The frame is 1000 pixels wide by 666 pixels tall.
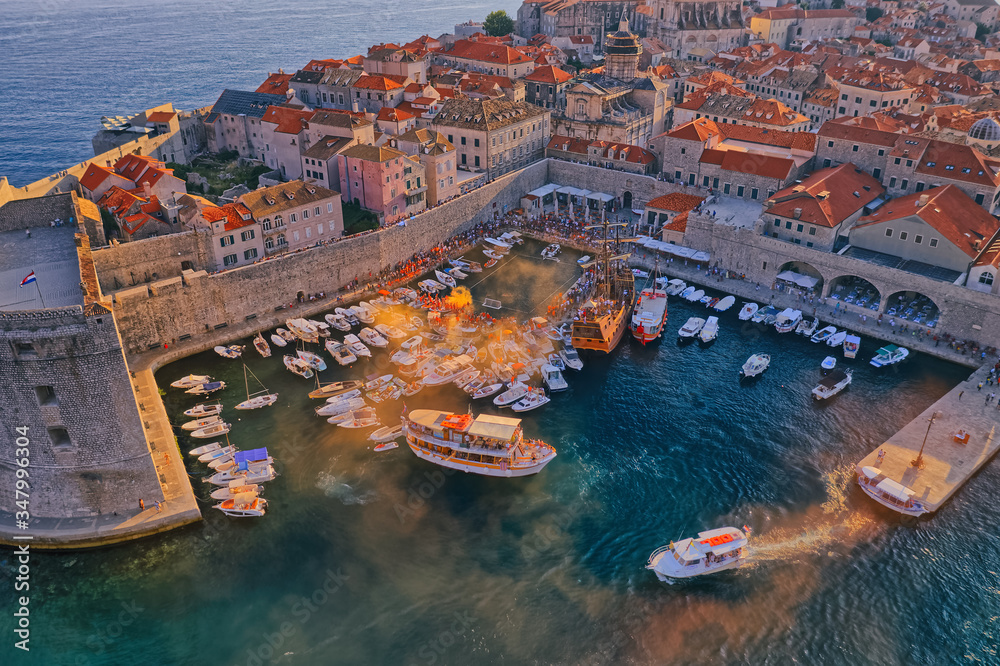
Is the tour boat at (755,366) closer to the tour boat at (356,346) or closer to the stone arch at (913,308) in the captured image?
the stone arch at (913,308)

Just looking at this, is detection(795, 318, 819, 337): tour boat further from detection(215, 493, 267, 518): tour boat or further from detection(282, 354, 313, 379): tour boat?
detection(215, 493, 267, 518): tour boat

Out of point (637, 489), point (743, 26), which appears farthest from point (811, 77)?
point (637, 489)

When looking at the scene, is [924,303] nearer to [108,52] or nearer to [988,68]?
[988,68]

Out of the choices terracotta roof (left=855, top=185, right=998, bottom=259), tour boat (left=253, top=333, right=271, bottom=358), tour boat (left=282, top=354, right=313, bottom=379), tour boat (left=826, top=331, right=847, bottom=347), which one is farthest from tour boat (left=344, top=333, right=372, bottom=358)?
terracotta roof (left=855, top=185, right=998, bottom=259)

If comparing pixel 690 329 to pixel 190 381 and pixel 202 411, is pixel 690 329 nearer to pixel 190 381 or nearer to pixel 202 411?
pixel 202 411

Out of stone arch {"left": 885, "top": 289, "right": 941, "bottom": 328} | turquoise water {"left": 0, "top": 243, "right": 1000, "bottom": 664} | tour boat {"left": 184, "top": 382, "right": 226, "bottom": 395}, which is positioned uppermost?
stone arch {"left": 885, "top": 289, "right": 941, "bottom": 328}
